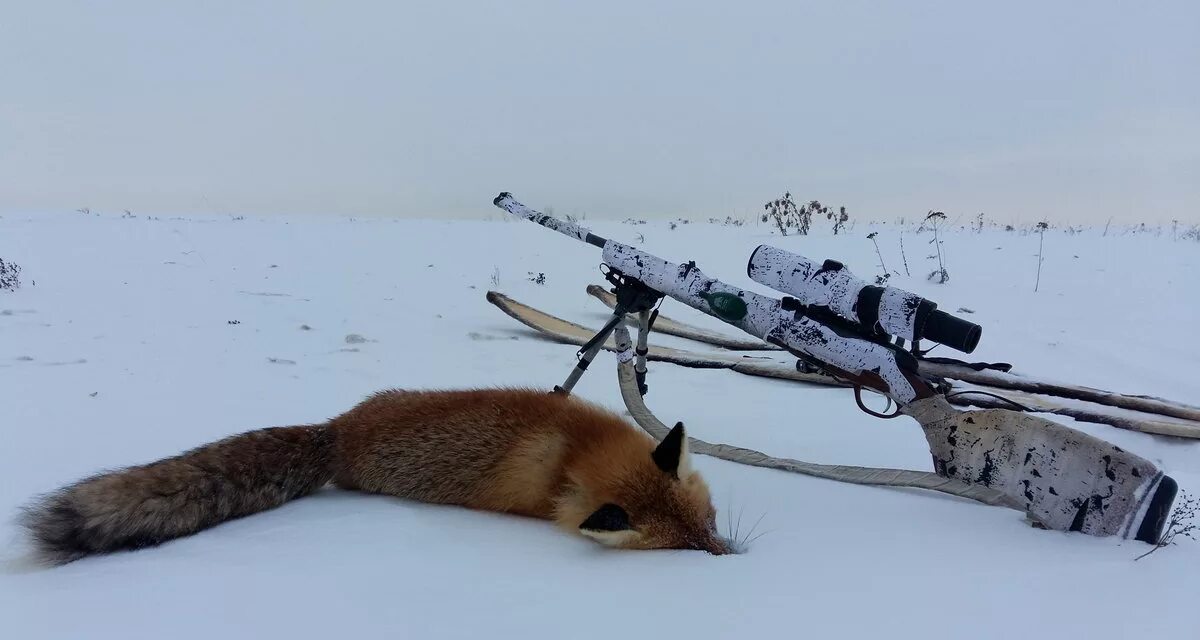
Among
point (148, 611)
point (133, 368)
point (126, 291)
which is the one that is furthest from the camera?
point (126, 291)

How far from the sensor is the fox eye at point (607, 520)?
2205mm

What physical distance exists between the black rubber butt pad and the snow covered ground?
0.27 feet

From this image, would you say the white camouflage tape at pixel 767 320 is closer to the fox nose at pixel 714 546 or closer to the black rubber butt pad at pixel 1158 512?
the black rubber butt pad at pixel 1158 512

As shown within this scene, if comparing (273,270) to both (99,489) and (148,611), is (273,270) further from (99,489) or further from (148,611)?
(148,611)

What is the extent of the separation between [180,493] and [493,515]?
3.85 ft

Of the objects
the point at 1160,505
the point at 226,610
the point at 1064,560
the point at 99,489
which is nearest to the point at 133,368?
the point at 99,489

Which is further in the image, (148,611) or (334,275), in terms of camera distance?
(334,275)

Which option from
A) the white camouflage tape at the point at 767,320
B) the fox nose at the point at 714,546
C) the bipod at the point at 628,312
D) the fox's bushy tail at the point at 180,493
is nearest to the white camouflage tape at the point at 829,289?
the white camouflage tape at the point at 767,320

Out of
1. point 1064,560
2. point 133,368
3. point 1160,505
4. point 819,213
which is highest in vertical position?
point 819,213

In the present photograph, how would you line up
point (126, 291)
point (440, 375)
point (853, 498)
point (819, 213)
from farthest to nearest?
1. point (819, 213)
2. point (126, 291)
3. point (440, 375)
4. point (853, 498)

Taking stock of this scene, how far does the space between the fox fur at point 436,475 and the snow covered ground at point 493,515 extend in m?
0.09

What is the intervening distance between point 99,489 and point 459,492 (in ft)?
4.19

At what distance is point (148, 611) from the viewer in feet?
5.79

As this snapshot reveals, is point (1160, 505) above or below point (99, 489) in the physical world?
above
